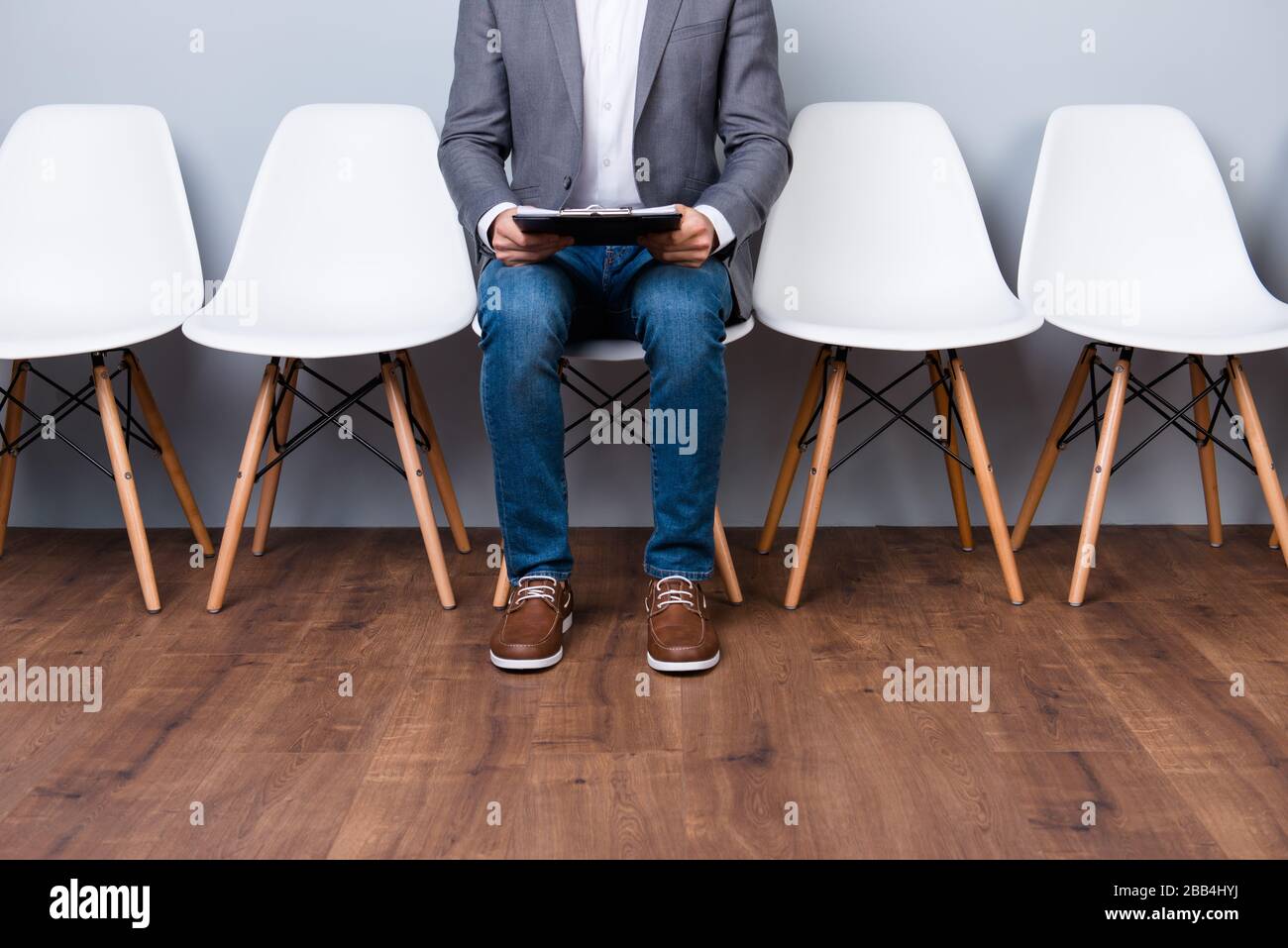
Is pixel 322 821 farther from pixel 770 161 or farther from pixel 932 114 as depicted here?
pixel 932 114

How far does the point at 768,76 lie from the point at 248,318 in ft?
3.05

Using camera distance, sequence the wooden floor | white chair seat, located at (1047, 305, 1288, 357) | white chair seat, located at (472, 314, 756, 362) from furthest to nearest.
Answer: white chair seat, located at (1047, 305, 1288, 357), white chair seat, located at (472, 314, 756, 362), the wooden floor

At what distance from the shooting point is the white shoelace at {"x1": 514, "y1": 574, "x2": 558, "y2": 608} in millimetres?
1776

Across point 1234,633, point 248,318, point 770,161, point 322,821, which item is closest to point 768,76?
point 770,161

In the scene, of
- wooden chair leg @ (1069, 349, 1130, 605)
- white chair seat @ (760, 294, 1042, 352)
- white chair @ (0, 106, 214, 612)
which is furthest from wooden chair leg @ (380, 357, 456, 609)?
wooden chair leg @ (1069, 349, 1130, 605)

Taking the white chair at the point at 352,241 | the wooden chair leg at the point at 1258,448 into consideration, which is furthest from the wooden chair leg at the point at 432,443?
the wooden chair leg at the point at 1258,448

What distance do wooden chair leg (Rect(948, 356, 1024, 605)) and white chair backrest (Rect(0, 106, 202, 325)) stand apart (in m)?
1.38

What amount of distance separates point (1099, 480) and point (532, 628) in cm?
96

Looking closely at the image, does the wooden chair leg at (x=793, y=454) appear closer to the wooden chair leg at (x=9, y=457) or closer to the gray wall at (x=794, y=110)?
the gray wall at (x=794, y=110)

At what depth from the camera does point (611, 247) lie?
1853mm

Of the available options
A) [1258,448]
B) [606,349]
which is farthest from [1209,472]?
[606,349]

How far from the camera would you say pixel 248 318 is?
79.3 inches

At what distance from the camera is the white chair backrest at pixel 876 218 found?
2156mm

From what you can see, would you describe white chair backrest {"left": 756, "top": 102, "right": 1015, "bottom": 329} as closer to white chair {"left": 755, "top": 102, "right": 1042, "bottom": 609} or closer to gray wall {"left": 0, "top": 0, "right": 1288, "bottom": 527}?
white chair {"left": 755, "top": 102, "right": 1042, "bottom": 609}
